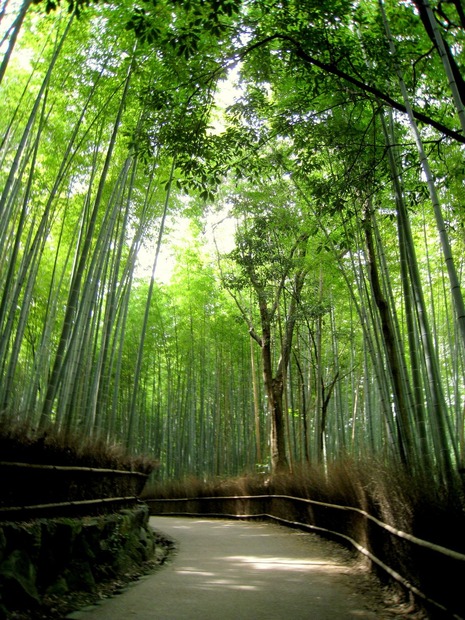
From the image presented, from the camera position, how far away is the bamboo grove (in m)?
3.45

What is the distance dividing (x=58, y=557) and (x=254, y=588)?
4.37 ft

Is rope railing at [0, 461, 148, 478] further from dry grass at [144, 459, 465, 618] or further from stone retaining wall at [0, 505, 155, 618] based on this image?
dry grass at [144, 459, 465, 618]

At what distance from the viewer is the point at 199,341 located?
13320 millimetres

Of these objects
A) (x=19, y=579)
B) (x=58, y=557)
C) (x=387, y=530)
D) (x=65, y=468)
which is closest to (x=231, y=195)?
(x=65, y=468)

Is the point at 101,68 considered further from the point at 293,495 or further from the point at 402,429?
the point at 293,495

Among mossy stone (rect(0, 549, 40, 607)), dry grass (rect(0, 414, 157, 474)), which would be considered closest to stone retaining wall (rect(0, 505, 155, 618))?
mossy stone (rect(0, 549, 40, 607))

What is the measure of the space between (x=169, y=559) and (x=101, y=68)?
5.06m

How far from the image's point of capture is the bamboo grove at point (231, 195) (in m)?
3.45

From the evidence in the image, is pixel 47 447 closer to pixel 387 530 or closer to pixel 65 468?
pixel 65 468

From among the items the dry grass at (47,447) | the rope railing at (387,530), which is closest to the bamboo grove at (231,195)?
the dry grass at (47,447)

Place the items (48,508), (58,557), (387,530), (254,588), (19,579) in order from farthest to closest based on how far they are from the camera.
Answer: (254,588) → (387,530) → (48,508) → (58,557) → (19,579)

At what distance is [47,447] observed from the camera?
337 cm

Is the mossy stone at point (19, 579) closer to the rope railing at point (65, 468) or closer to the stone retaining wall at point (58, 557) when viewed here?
the stone retaining wall at point (58, 557)

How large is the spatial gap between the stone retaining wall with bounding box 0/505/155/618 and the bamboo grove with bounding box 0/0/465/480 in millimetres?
796
